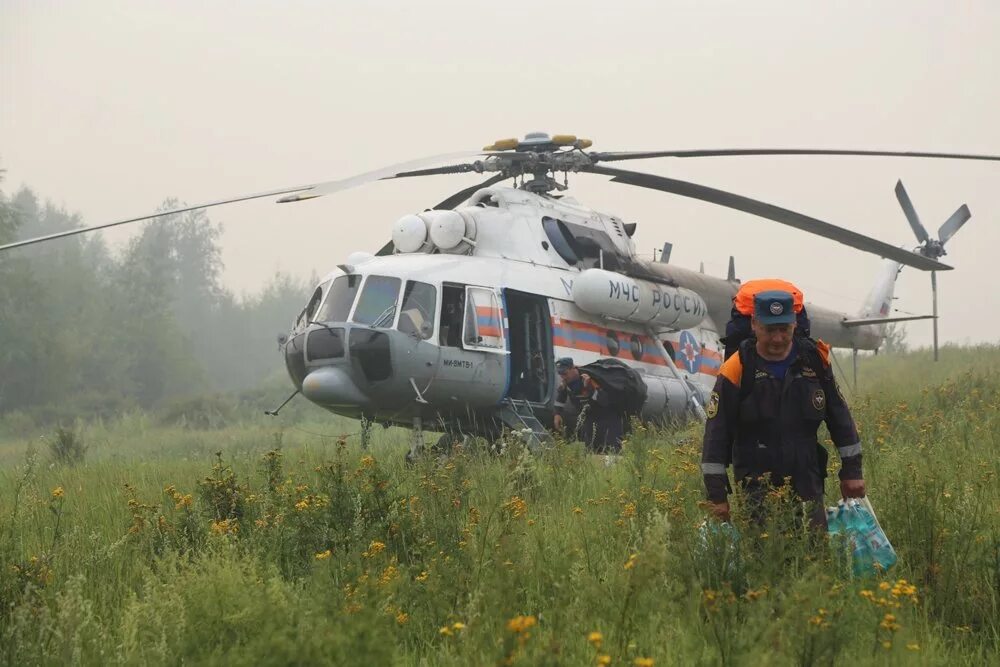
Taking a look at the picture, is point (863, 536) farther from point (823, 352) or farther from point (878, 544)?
point (823, 352)

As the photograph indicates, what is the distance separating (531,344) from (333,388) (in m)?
2.49

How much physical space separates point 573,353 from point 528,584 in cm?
683

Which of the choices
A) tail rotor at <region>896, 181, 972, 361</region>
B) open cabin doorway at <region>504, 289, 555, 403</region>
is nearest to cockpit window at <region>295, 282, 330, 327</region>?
open cabin doorway at <region>504, 289, 555, 403</region>

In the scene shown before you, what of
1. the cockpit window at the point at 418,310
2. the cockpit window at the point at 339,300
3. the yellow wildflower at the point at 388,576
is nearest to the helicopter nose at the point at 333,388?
the cockpit window at the point at 339,300

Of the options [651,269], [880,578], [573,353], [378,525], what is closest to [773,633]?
[880,578]

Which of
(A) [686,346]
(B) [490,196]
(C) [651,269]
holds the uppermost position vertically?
(B) [490,196]

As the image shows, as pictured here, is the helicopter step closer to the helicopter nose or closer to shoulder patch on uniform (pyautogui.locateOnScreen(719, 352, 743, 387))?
the helicopter nose

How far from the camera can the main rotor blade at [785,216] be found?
36.8ft

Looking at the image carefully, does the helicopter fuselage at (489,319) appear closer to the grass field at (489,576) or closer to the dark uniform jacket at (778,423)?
the grass field at (489,576)

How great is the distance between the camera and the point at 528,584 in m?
4.87

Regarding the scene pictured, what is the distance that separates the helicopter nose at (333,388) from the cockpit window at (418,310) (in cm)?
73

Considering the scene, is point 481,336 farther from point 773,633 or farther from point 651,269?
point 773,633

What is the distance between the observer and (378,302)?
1053cm

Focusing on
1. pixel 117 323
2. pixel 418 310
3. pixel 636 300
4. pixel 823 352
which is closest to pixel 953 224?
pixel 636 300
